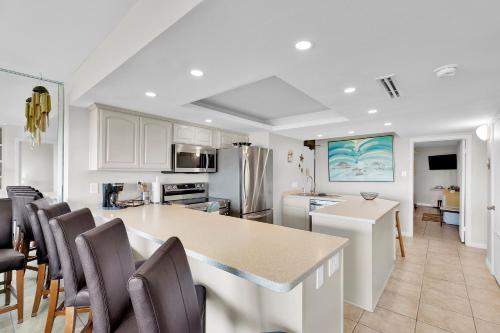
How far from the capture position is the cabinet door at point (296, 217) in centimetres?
458

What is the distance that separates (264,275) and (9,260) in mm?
2157

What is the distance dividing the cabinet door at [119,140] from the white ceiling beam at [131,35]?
423mm

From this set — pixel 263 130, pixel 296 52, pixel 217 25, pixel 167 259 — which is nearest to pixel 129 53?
pixel 217 25

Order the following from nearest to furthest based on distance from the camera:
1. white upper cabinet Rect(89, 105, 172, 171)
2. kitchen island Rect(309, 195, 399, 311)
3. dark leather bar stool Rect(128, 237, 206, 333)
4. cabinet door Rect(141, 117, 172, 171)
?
dark leather bar stool Rect(128, 237, 206, 333) < kitchen island Rect(309, 195, 399, 311) < white upper cabinet Rect(89, 105, 172, 171) < cabinet door Rect(141, 117, 172, 171)

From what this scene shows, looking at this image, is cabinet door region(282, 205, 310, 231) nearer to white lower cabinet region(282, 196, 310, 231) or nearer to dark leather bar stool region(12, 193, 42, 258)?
white lower cabinet region(282, 196, 310, 231)

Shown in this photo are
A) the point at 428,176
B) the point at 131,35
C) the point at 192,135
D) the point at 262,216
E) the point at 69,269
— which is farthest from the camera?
the point at 428,176

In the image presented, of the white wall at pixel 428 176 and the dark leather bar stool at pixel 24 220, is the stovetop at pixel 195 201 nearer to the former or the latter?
the dark leather bar stool at pixel 24 220

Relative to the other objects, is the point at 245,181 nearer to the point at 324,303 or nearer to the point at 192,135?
the point at 192,135

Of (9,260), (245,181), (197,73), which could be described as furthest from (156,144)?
(9,260)

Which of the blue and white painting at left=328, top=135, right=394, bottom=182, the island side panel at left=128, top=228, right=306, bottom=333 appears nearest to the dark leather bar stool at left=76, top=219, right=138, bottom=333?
the island side panel at left=128, top=228, right=306, bottom=333

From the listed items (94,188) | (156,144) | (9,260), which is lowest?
(9,260)

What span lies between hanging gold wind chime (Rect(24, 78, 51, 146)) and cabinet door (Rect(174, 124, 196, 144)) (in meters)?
1.44

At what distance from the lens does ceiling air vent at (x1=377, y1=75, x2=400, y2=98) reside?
1872 mm

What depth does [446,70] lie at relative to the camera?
1649 millimetres
